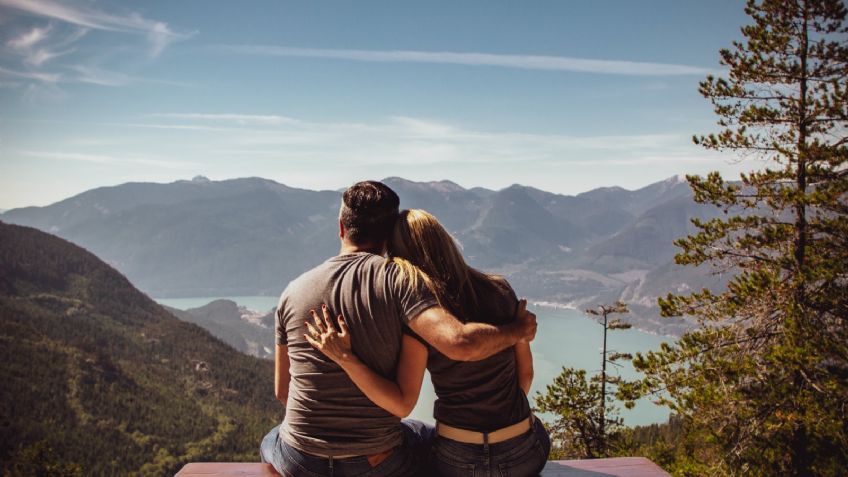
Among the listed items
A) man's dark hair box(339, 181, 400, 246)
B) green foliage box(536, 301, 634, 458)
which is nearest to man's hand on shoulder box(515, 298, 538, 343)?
man's dark hair box(339, 181, 400, 246)

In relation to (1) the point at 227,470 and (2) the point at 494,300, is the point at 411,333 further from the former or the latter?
(1) the point at 227,470

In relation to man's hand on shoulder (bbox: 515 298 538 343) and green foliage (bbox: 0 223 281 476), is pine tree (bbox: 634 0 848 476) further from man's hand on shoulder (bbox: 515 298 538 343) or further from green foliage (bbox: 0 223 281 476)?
green foliage (bbox: 0 223 281 476)

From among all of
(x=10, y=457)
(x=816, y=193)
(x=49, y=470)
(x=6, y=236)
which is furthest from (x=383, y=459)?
(x=6, y=236)

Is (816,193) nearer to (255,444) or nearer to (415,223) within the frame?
(415,223)

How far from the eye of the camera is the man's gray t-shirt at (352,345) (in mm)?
2611

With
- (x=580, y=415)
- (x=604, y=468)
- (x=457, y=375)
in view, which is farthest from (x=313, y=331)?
(x=580, y=415)

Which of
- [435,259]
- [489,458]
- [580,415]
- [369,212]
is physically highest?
[369,212]

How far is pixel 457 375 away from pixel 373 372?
0.44 metres

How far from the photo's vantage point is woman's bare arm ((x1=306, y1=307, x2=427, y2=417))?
259 centimetres

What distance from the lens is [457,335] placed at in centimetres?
245

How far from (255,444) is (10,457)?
108ft

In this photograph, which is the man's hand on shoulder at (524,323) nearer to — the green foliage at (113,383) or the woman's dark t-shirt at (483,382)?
the woman's dark t-shirt at (483,382)

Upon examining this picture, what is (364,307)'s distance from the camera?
8.66 ft

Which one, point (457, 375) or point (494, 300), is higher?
point (494, 300)
